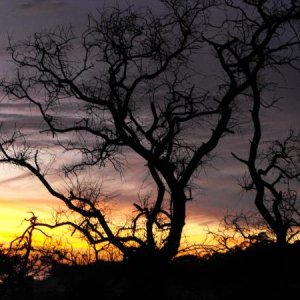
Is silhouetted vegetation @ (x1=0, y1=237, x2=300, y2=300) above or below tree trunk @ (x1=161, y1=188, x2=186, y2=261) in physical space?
below

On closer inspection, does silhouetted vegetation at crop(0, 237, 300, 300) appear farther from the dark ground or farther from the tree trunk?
the tree trunk

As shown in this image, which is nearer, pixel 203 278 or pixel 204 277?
Result: pixel 204 277

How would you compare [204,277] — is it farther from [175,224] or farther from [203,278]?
[175,224]

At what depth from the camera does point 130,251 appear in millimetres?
16656

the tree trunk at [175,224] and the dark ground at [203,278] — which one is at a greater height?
the tree trunk at [175,224]

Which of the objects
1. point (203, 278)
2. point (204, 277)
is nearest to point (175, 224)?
point (204, 277)

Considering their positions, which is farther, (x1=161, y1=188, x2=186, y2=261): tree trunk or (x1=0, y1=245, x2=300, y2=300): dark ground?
(x1=161, y1=188, x2=186, y2=261): tree trunk

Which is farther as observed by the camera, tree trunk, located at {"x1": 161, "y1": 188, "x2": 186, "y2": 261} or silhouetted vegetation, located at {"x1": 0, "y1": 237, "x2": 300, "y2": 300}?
tree trunk, located at {"x1": 161, "y1": 188, "x2": 186, "y2": 261}

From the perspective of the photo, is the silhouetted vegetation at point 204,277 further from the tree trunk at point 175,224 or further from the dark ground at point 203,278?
the tree trunk at point 175,224

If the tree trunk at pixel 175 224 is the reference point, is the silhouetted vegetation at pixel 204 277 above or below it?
below

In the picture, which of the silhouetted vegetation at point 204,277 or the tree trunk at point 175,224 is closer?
the silhouetted vegetation at point 204,277

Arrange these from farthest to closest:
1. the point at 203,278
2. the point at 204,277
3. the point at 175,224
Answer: the point at 203,278
the point at 204,277
the point at 175,224

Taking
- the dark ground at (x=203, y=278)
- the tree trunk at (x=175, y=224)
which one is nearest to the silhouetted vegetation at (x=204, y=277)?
the dark ground at (x=203, y=278)

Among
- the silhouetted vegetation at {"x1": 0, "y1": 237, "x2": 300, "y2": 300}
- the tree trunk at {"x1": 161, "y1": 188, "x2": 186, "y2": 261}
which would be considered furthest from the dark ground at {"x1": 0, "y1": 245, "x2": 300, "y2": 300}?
the tree trunk at {"x1": 161, "y1": 188, "x2": 186, "y2": 261}
